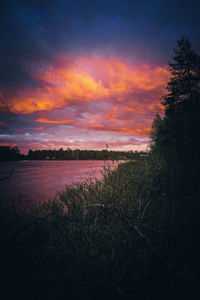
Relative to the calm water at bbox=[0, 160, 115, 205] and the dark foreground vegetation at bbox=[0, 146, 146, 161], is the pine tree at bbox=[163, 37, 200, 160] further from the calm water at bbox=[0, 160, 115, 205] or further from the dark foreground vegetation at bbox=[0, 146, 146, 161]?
the dark foreground vegetation at bbox=[0, 146, 146, 161]

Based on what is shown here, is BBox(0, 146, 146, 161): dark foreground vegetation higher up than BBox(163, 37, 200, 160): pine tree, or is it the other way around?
BBox(163, 37, 200, 160): pine tree

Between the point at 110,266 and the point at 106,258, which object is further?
the point at 106,258

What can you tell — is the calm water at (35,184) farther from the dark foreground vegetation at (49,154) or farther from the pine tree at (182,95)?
the dark foreground vegetation at (49,154)

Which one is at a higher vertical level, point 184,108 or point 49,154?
point 184,108

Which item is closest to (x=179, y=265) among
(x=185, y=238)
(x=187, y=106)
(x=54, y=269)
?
(x=185, y=238)

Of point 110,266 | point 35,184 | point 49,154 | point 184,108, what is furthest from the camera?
point 49,154

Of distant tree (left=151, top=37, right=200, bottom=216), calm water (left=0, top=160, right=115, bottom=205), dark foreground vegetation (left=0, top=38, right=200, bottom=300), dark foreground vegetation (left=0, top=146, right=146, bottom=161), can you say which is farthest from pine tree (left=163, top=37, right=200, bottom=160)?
dark foreground vegetation (left=0, top=146, right=146, bottom=161)

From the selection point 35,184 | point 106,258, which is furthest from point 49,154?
point 106,258

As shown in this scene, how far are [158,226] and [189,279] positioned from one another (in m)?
2.12

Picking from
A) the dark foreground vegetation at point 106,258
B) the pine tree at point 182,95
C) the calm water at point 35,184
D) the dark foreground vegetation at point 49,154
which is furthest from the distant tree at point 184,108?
the dark foreground vegetation at point 49,154

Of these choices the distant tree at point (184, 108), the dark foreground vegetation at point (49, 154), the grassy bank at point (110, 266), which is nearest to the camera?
the grassy bank at point (110, 266)

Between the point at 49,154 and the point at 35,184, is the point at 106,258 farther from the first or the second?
the point at 49,154

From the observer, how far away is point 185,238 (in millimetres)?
4730

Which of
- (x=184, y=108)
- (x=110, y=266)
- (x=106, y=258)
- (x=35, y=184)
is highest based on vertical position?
(x=184, y=108)
